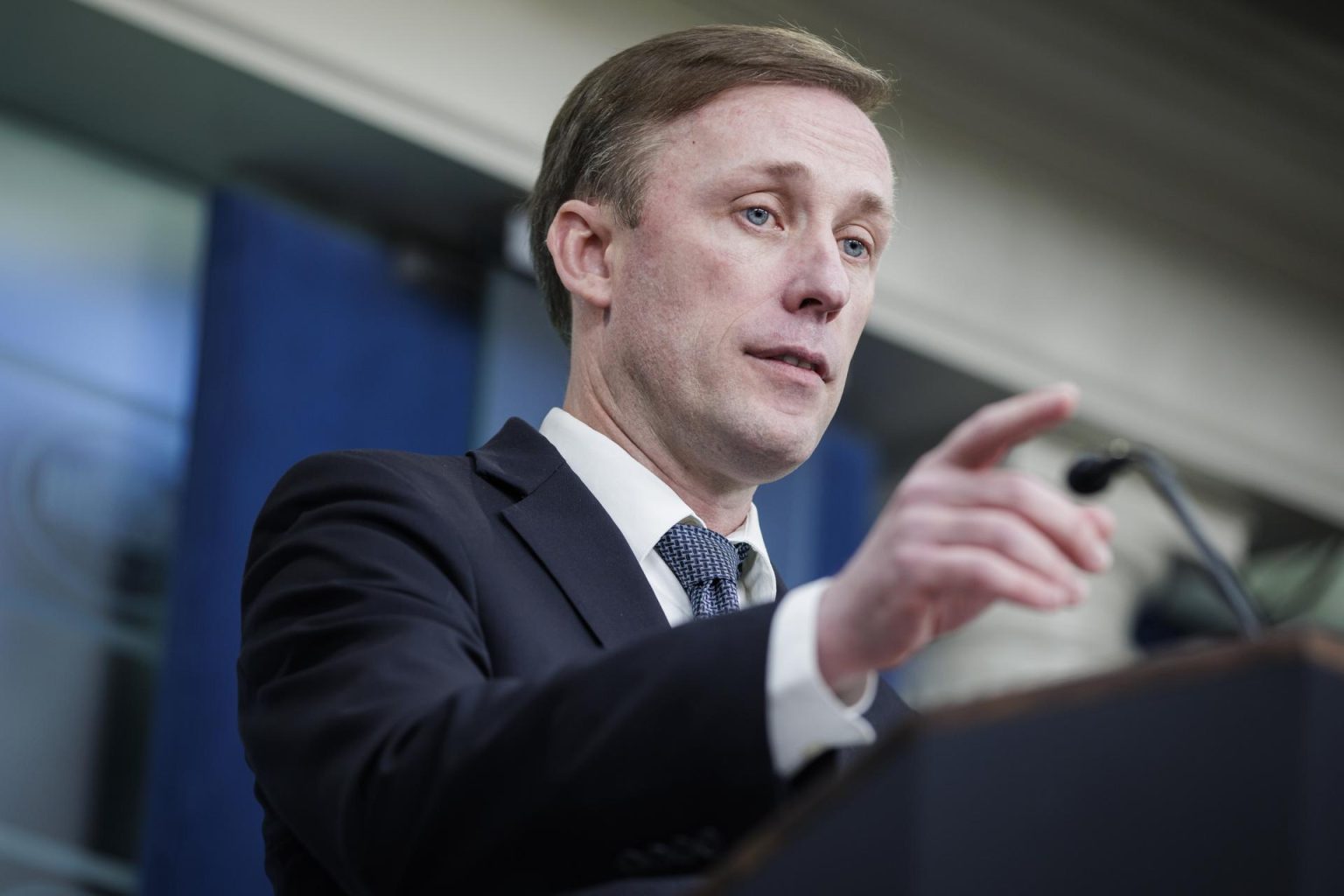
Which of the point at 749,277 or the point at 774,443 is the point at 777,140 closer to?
the point at 749,277

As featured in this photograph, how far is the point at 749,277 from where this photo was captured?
198 centimetres

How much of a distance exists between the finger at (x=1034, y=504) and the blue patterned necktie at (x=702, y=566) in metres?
0.73

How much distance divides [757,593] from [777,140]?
0.52 meters

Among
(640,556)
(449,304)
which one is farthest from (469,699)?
(449,304)

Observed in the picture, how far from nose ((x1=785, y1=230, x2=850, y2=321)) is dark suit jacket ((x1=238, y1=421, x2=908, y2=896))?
0.39 m

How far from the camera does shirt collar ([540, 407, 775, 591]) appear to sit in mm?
1818

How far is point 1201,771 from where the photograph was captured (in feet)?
2.75

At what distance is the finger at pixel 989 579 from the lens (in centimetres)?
98

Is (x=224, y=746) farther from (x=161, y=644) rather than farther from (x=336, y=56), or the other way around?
(x=336, y=56)

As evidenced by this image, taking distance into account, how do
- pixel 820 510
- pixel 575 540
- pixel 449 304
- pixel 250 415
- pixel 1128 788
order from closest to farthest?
1. pixel 1128 788
2. pixel 575 540
3. pixel 250 415
4. pixel 449 304
5. pixel 820 510

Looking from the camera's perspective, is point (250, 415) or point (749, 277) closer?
point (749, 277)

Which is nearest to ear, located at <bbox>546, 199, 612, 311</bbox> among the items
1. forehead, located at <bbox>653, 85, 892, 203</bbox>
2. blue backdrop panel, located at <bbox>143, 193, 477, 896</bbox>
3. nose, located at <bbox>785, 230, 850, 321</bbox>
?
forehead, located at <bbox>653, 85, 892, 203</bbox>

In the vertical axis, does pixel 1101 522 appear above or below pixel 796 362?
above

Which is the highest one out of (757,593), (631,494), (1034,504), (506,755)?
(1034,504)
